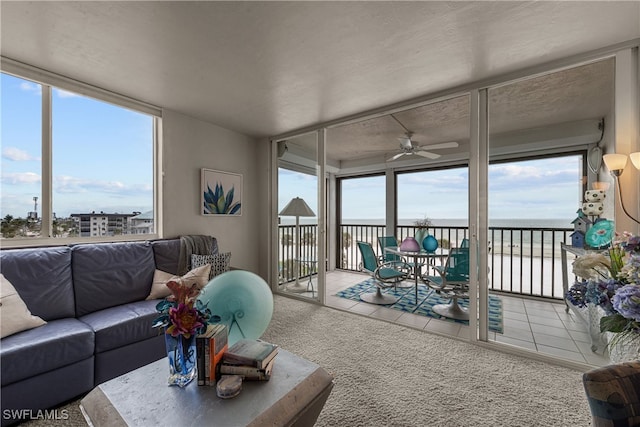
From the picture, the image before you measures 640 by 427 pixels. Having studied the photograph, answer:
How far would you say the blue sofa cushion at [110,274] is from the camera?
7.09 ft

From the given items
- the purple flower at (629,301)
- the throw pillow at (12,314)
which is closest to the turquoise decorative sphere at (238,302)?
the throw pillow at (12,314)

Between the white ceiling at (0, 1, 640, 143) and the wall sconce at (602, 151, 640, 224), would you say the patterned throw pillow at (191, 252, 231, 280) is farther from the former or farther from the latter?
the wall sconce at (602, 151, 640, 224)

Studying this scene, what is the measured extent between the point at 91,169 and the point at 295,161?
2472mm

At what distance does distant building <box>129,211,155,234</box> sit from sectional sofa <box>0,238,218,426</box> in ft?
1.20

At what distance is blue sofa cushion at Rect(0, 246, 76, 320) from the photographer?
1.87m

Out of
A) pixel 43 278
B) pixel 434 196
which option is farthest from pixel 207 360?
Result: pixel 434 196

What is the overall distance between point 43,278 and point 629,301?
11.3 ft

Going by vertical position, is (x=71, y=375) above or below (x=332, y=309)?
above

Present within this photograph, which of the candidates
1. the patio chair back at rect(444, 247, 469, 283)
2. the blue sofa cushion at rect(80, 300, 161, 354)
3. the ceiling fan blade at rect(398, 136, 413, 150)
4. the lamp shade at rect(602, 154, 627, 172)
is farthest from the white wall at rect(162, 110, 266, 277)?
the lamp shade at rect(602, 154, 627, 172)

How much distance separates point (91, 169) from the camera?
260 centimetres

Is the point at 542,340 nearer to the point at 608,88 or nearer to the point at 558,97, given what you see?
the point at 608,88

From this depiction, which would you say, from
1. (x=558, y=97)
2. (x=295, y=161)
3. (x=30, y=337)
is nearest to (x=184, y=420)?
(x=30, y=337)

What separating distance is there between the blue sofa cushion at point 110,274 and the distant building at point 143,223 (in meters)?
0.37

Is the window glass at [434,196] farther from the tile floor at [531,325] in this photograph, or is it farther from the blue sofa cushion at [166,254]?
the blue sofa cushion at [166,254]
